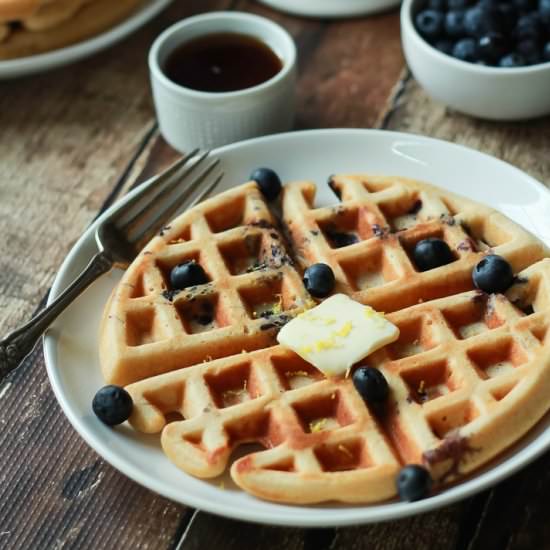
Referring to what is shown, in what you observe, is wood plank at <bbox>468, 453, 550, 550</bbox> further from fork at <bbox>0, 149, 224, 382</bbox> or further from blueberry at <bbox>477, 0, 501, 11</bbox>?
blueberry at <bbox>477, 0, 501, 11</bbox>

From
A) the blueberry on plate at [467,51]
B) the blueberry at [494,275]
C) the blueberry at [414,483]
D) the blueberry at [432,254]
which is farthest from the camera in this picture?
the blueberry on plate at [467,51]

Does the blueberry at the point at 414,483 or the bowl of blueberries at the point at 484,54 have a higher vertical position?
the bowl of blueberries at the point at 484,54

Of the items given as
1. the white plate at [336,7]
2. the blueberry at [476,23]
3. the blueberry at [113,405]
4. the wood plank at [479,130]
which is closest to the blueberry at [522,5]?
the blueberry at [476,23]

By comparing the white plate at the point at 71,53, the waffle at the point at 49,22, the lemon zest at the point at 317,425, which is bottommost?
the lemon zest at the point at 317,425

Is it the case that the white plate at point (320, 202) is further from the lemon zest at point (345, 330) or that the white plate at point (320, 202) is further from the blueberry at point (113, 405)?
the lemon zest at point (345, 330)

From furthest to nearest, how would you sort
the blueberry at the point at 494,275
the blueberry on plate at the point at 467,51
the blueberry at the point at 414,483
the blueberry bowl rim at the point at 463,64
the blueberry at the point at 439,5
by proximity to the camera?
the blueberry at the point at 439,5 < the blueberry on plate at the point at 467,51 < the blueberry bowl rim at the point at 463,64 < the blueberry at the point at 494,275 < the blueberry at the point at 414,483
